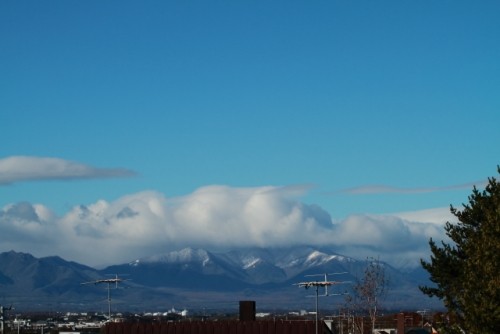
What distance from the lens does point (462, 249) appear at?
204ft

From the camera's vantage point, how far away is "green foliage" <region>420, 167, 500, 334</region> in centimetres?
5184

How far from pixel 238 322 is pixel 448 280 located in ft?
60.3

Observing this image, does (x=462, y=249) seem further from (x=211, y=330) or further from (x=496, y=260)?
(x=211, y=330)

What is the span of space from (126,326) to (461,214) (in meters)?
27.7

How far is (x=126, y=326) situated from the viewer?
78062 mm

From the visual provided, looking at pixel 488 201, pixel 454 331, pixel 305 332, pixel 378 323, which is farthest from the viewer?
pixel 378 323

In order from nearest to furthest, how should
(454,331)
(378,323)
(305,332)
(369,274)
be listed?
(454,331)
(305,332)
(369,274)
(378,323)

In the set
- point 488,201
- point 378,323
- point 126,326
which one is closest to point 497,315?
point 488,201

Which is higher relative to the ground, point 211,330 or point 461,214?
point 461,214

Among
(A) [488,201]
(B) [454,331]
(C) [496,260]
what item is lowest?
(B) [454,331]

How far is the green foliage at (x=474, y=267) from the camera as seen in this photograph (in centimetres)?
5184

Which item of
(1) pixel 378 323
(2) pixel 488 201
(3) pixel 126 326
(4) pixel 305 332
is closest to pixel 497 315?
(2) pixel 488 201

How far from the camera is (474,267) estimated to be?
55.7 m

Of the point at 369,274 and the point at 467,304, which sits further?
the point at 369,274
